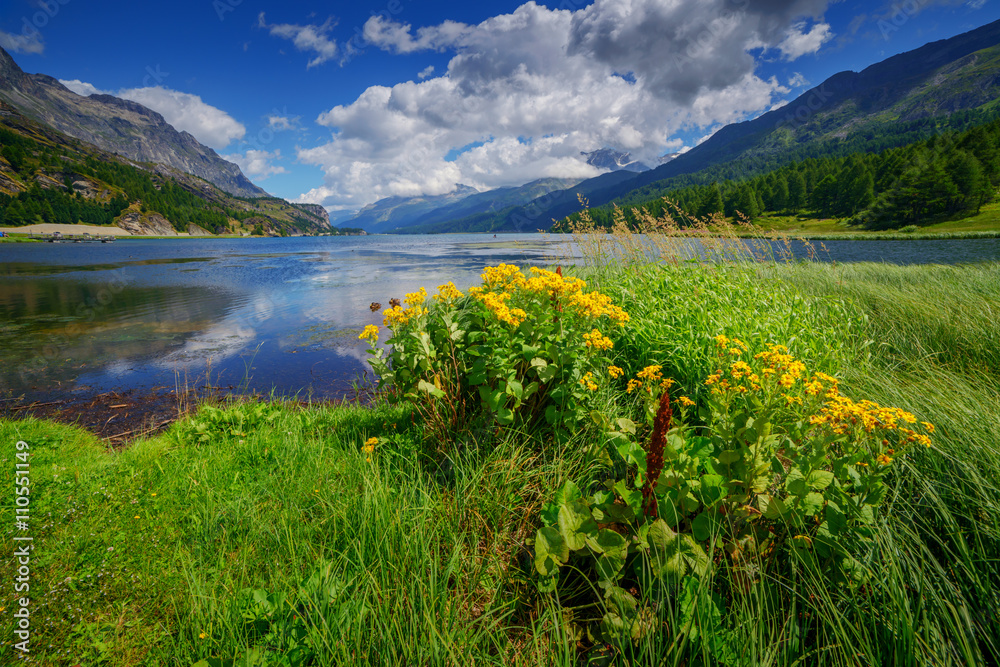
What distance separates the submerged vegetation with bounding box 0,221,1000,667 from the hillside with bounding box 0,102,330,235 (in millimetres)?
148705

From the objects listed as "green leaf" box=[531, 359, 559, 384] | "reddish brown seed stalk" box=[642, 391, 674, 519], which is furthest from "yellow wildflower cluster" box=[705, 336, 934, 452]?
"green leaf" box=[531, 359, 559, 384]

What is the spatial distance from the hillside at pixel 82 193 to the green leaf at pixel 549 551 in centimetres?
15092

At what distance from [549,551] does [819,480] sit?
139 cm

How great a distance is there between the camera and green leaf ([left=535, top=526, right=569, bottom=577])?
6.54ft

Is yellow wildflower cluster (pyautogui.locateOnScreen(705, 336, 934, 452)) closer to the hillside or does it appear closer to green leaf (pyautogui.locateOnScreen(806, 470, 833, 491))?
green leaf (pyautogui.locateOnScreen(806, 470, 833, 491))

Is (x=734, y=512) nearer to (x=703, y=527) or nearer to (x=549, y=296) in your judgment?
(x=703, y=527)

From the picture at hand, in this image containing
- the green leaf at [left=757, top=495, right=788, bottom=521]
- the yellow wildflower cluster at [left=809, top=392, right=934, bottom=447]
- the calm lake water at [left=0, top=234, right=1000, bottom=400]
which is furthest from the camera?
the calm lake water at [left=0, top=234, right=1000, bottom=400]

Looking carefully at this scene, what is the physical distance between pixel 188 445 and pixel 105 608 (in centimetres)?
256

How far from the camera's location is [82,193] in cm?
11675

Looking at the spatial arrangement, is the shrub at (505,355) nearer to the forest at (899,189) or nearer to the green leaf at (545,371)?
the green leaf at (545,371)

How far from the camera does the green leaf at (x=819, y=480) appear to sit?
1827mm

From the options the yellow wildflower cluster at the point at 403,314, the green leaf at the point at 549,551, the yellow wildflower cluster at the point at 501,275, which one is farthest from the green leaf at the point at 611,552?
the yellow wildflower cluster at the point at 501,275

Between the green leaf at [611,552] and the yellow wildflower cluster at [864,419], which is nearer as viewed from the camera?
the yellow wildflower cluster at [864,419]

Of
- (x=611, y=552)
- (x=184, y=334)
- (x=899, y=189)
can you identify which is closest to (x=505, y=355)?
(x=611, y=552)
